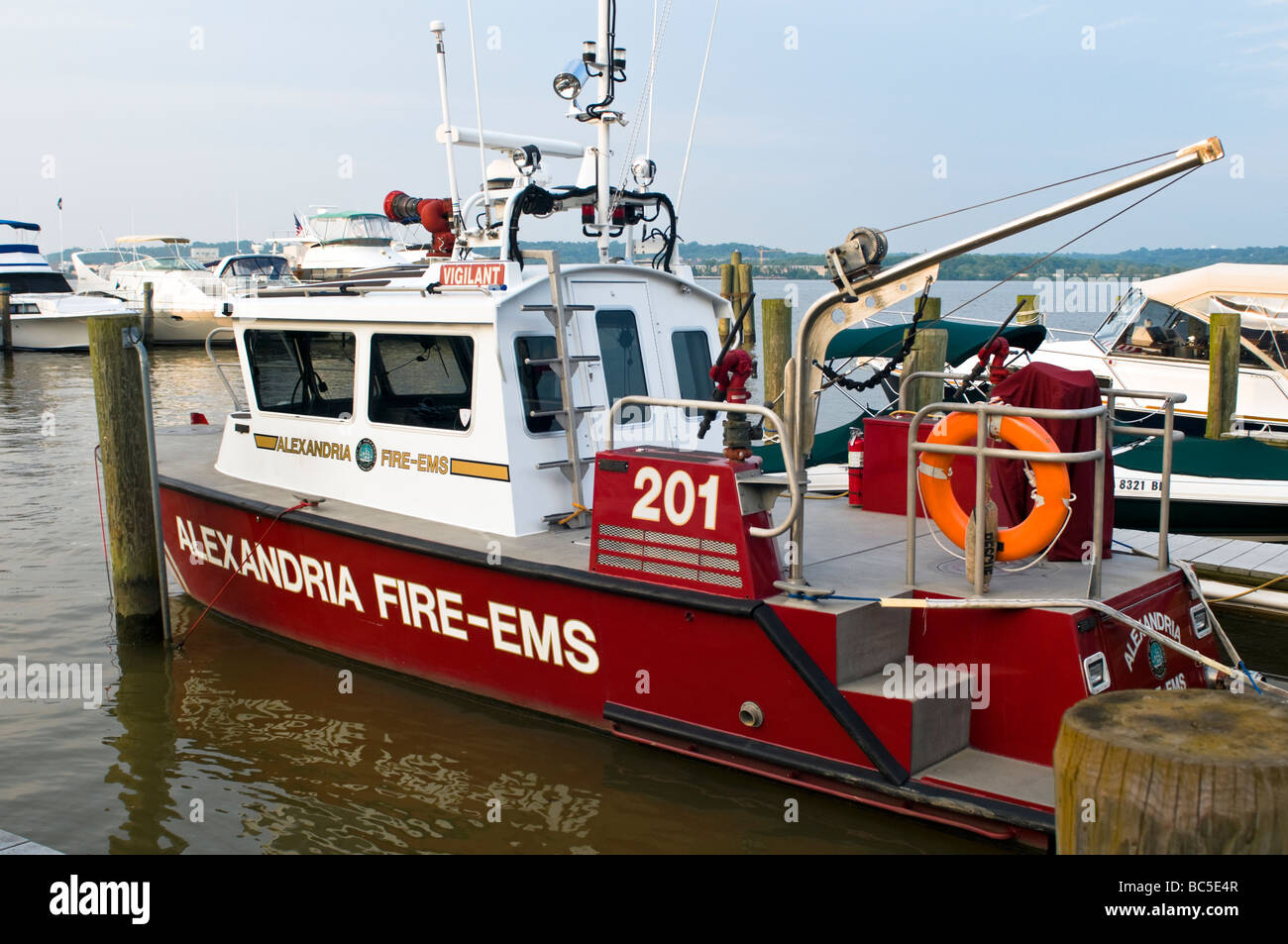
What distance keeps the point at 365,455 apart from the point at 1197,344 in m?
11.4

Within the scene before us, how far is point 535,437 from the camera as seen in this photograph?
6.61 metres

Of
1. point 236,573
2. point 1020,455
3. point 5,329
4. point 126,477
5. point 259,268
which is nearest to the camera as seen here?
point 1020,455

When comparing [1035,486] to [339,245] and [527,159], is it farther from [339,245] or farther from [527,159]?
[339,245]

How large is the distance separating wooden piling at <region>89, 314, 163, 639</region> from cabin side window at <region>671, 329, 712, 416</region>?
3806mm

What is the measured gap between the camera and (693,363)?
7.64m

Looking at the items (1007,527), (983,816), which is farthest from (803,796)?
(1007,527)

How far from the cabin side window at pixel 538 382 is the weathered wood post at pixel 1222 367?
8563 mm

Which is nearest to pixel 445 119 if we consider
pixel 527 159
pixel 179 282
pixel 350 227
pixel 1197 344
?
pixel 527 159

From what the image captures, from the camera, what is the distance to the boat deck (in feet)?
17.6

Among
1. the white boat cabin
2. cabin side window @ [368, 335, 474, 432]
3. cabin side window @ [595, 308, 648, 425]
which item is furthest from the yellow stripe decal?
cabin side window @ [595, 308, 648, 425]

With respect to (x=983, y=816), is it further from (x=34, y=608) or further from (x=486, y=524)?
(x=34, y=608)

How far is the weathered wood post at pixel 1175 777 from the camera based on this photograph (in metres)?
2.58

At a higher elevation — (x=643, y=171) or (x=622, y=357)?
(x=643, y=171)

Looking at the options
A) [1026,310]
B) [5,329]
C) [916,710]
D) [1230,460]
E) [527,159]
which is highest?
[527,159]
